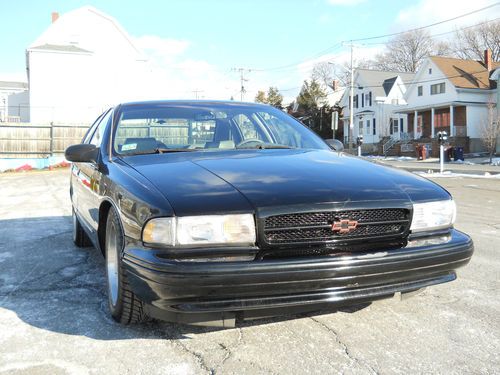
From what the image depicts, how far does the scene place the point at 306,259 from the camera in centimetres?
236

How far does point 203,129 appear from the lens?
12.8 ft

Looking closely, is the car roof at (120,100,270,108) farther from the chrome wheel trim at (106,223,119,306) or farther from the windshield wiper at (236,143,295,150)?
the chrome wheel trim at (106,223,119,306)

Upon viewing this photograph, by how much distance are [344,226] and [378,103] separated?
147ft

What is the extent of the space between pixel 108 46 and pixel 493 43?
43.8 meters

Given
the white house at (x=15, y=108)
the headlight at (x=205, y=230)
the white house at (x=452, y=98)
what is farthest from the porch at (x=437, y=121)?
the headlight at (x=205, y=230)

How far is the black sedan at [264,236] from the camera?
7.54 feet

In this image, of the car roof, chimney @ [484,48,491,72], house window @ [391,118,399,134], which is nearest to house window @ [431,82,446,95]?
chimney @ [484,48,491,72]

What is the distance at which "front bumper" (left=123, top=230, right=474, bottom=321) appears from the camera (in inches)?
88.7

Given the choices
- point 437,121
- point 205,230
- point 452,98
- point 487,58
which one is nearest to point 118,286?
point 205,230

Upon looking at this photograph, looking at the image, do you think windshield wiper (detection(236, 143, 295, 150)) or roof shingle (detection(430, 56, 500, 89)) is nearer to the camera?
windshield wiper (detection(236, 143, 295, 150))

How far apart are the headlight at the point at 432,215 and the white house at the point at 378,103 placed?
41275 mm

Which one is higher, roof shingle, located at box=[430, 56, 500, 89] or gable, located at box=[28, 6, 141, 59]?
gable, located at box=[28, 6, 141, 59]

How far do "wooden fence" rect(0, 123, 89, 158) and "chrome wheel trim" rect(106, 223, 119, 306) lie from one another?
23006mm

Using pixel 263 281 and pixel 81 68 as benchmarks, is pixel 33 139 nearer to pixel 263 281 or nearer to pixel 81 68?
pixel 81 68
